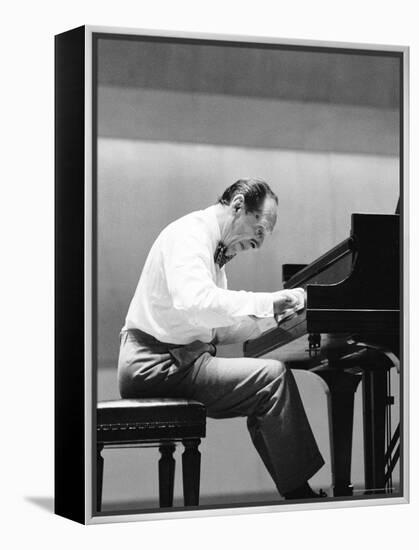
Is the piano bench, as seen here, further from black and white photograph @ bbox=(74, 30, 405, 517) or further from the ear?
the ear

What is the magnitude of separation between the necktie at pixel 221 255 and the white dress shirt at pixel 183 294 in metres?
0.05

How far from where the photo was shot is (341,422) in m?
8.42

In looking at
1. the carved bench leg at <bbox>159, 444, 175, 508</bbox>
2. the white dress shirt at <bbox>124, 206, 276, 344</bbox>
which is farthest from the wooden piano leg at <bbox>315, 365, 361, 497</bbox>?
the carved bench leg at <bbox>159, 444, 175, 508</bbox>

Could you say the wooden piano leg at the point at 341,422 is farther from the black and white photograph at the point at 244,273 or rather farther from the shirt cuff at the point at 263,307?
the shirt cuff at the point at 263,307

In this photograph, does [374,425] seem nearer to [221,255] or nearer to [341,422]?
[341,422]

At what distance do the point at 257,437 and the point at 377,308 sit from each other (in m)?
0.91

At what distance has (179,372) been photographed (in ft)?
26.3

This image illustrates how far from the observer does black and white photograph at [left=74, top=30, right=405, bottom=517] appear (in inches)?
313

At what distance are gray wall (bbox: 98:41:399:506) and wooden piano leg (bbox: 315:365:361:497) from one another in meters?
0.05

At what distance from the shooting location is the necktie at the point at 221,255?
8146 mm

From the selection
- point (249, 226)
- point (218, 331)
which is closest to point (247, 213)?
point (249, 226)

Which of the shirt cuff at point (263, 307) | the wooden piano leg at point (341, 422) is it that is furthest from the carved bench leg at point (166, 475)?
the wooden piano leg at point (341, 422)

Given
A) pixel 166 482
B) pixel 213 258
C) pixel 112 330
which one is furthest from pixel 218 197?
pixel 166 482

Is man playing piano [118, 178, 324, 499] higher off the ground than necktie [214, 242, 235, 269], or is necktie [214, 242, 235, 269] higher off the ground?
necktie [214, 242, 235, 269]
